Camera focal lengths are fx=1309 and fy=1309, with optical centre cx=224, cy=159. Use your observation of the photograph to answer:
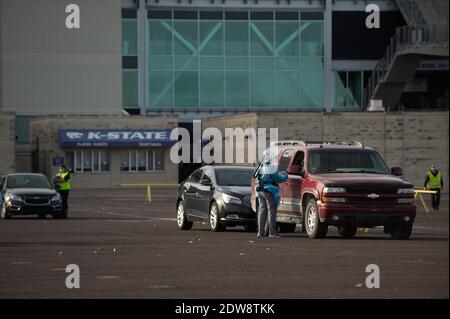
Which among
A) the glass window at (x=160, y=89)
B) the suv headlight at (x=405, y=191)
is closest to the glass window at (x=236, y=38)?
the glass window at (x=160, y=89)

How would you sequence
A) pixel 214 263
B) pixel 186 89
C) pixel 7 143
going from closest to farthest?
pixel 214 263 < pixel 7 143 < pixel 186 89

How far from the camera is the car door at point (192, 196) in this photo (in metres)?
30.7

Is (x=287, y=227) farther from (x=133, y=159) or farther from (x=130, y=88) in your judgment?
(x=130, y=88)

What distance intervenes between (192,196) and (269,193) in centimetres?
495

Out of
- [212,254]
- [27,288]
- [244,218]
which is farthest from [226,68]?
[27,288]

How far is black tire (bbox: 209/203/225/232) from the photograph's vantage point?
96.2ft

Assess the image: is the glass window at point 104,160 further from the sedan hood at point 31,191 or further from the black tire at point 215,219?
the black tire at point 215,219

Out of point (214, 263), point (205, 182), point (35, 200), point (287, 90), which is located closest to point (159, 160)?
point (287, 90)

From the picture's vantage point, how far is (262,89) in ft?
283

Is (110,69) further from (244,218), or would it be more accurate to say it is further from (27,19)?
(244,218)

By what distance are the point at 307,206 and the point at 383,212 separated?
1.71 m

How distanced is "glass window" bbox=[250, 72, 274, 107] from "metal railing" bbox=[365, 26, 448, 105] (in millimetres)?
6540

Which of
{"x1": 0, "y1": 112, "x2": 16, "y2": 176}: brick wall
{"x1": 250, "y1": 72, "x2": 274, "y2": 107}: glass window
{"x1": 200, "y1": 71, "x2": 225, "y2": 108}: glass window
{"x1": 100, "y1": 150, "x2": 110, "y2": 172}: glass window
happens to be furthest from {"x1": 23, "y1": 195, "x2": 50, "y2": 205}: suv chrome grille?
{"x1": 250, "y1": 72, "x2": 274, "y2": 107}: glass window
